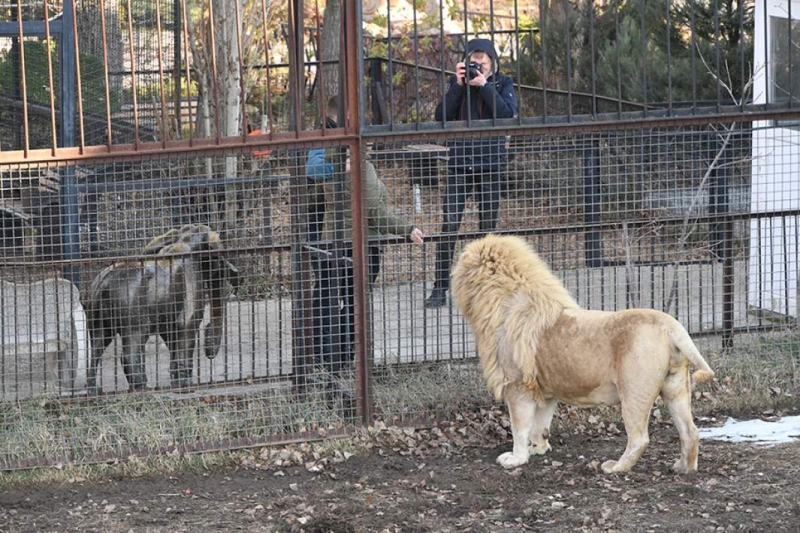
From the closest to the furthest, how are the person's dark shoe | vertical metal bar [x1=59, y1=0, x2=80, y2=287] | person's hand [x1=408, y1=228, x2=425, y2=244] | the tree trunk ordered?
1. person's hand [x1=408, y1=228, x2=425, y2=244]
2. the person's dark shoe
3. vertical metal bar [x1=59, y1=0, x2=80, y2=287]
4. the tree trunk

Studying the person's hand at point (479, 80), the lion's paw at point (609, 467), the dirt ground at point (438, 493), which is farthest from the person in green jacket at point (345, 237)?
the lion's paw at point (609, 467)

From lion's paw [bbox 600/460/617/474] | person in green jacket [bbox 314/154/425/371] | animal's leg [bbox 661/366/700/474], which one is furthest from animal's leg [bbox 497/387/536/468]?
person in green jacket [bbox 314/154/425/371]

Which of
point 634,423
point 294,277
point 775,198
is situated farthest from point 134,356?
point 775,198

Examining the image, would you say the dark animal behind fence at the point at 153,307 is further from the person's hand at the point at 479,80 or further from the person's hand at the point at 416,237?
A: the person's hand at the point at 479,80

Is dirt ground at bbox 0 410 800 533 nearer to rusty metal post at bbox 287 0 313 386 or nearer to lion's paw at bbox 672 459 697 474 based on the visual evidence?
lion's paw at bbox 672 459 697 474

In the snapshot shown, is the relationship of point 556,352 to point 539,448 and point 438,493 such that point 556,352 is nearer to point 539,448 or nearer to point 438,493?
point 539,448

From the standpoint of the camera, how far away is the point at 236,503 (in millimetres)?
5598

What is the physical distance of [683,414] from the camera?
5.73m

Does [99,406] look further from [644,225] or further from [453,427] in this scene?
[644,225]

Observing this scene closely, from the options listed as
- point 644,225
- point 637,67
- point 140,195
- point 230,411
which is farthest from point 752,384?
point 637,67

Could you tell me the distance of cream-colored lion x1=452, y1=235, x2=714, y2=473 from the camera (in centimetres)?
561

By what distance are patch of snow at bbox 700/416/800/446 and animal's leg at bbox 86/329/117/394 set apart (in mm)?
3650

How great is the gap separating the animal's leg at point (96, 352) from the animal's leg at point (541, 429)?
2.65 m

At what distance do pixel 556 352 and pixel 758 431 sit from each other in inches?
58.6
